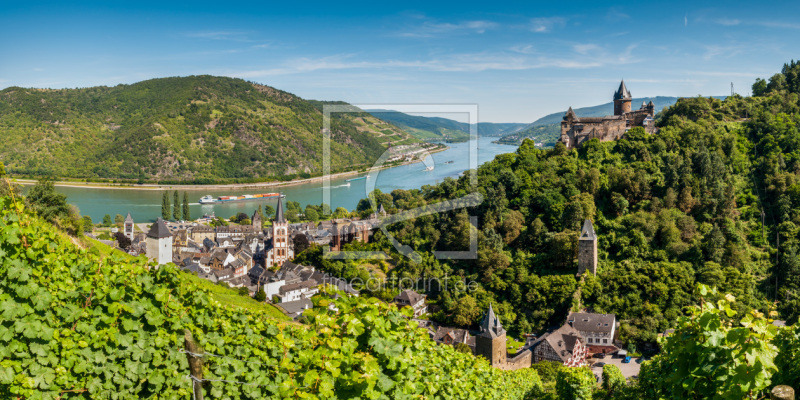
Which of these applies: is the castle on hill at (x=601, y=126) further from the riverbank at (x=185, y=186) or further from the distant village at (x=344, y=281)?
the riverbank at (x=185, y=186)

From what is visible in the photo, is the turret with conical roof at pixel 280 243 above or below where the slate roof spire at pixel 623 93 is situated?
below

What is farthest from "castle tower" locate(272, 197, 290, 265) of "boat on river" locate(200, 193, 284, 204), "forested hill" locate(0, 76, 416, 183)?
"forested hill" locate(0, 76, 416, 183)

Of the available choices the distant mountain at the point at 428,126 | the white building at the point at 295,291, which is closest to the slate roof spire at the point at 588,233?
the distant mountain at the point at 428,126

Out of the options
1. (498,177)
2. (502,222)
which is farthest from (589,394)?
(498,177)

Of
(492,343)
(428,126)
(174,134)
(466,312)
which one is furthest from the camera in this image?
(174,134)

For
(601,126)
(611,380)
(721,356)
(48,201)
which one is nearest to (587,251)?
(611,380)

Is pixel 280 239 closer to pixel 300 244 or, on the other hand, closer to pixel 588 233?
pixel 300 244

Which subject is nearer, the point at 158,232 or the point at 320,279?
the point at 158,232

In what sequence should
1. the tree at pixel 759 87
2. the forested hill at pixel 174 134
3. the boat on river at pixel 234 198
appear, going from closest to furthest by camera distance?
the tree at pixel 759 87, the boat on river at pixel 234 198, the forested hill at pixel 174 134
